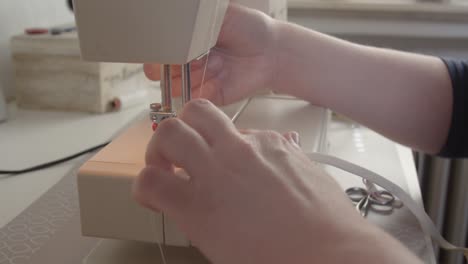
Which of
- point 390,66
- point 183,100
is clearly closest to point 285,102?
point 390,66

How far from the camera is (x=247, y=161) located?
387mm

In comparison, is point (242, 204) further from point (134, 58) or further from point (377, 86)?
point (377, 86)

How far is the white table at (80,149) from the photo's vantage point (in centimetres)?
62

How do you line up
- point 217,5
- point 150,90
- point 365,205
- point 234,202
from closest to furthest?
1. point 234,202
2. point 217,5
3. point 365,205
4. point 150,90

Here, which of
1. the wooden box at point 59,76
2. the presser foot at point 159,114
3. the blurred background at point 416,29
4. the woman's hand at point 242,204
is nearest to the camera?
the woman's hand at point 242,204

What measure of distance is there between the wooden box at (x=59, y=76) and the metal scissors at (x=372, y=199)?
527 mm

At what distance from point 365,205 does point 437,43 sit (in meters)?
0.83

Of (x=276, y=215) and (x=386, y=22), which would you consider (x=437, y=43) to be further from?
(x=276, y=215)

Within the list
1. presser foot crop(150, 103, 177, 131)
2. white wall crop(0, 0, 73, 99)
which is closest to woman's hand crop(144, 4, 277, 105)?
presser foot crop(150, 103, 177, 131)

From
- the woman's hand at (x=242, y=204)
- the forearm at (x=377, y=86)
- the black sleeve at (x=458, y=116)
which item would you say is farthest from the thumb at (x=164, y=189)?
the black sleeve at (x=458, y=116)

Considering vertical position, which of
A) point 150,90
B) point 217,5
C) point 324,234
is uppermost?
point 217,5

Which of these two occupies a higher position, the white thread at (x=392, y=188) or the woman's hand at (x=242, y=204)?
the woman's hand at (x=242, y=204)

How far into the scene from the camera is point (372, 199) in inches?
25.4

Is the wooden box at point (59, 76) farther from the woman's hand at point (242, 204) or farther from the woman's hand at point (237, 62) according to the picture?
the woman's hand at point (242, 204)
